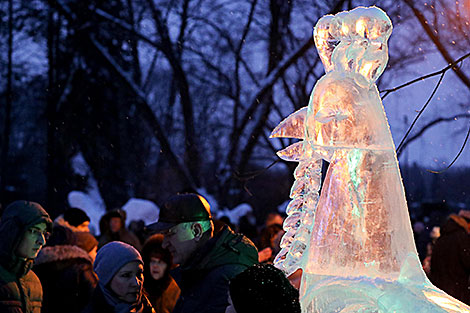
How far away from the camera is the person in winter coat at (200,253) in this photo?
3623mm

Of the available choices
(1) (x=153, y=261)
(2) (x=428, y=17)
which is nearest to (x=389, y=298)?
(1) (x=153, y=261)

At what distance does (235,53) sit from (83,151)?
4851mm

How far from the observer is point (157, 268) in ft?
18.7

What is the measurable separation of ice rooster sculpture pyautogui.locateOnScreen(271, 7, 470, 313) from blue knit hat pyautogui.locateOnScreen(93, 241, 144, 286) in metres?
1.79

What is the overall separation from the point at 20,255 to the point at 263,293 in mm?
2520

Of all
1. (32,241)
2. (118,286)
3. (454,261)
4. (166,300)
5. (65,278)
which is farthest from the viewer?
(454,261)

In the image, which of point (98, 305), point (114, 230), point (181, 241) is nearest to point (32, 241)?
point (98, 305)

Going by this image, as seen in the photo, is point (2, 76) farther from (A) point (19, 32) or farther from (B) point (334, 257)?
(B) point (334, 257)

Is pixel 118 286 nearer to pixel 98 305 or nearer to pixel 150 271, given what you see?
pixel 98 305

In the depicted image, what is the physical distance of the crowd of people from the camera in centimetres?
228

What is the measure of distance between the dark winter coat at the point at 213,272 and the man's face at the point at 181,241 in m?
0.07

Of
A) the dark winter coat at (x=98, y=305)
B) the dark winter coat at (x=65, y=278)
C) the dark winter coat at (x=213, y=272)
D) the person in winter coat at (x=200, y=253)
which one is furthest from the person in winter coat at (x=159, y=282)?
the dark winter coat at (x=213, y=272)

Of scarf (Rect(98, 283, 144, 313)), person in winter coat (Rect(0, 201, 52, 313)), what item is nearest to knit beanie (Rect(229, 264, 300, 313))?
scarf (Rect(98, 283, 144, 313))

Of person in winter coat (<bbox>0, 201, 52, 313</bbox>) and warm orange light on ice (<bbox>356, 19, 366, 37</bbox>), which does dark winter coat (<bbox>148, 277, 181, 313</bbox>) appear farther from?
warm orange light on ice (<bbox>356, 19, 366, 37</bbox>)
